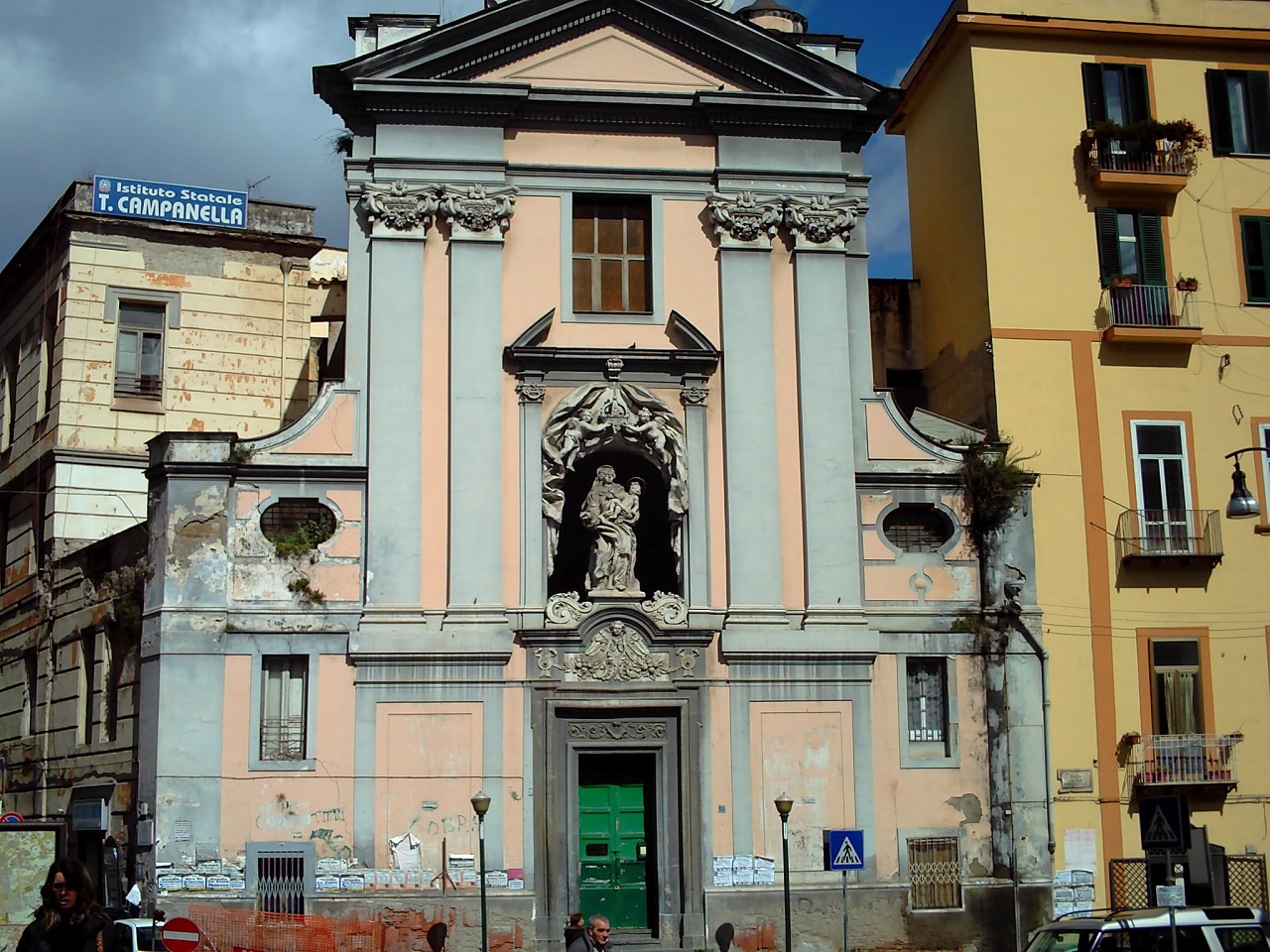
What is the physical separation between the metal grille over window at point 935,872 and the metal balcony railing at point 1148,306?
941 cm

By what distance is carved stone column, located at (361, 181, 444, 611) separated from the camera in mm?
24719

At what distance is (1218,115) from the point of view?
95.9 feet

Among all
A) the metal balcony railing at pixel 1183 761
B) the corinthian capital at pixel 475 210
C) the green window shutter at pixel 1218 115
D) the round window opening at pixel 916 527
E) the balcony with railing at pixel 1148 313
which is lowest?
the metal balcony railing at pixel 1183 761

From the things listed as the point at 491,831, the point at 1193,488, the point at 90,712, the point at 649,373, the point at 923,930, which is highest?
the point at 649,373

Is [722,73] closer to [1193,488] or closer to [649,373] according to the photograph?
[649,373]

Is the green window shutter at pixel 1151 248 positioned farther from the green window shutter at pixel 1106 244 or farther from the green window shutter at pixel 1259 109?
the green window shutter at pixel 1259 109

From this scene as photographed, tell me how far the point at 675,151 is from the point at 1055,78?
7.33 m

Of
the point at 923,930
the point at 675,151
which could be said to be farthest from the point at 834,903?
the point at 675,151

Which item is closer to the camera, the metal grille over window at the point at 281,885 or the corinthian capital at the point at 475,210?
the metal grille over window at the point at 281,885

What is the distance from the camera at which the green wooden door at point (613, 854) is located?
24.9 metres

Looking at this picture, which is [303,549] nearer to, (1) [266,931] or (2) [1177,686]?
(1) [266,931]

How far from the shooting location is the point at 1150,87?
95.7ft

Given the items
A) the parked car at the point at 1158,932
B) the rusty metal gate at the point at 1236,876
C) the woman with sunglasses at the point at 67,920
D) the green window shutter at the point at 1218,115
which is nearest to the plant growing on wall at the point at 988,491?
the rusty metal gate at the point at 1236,876

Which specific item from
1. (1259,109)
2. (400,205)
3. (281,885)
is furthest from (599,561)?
(1259,109)
